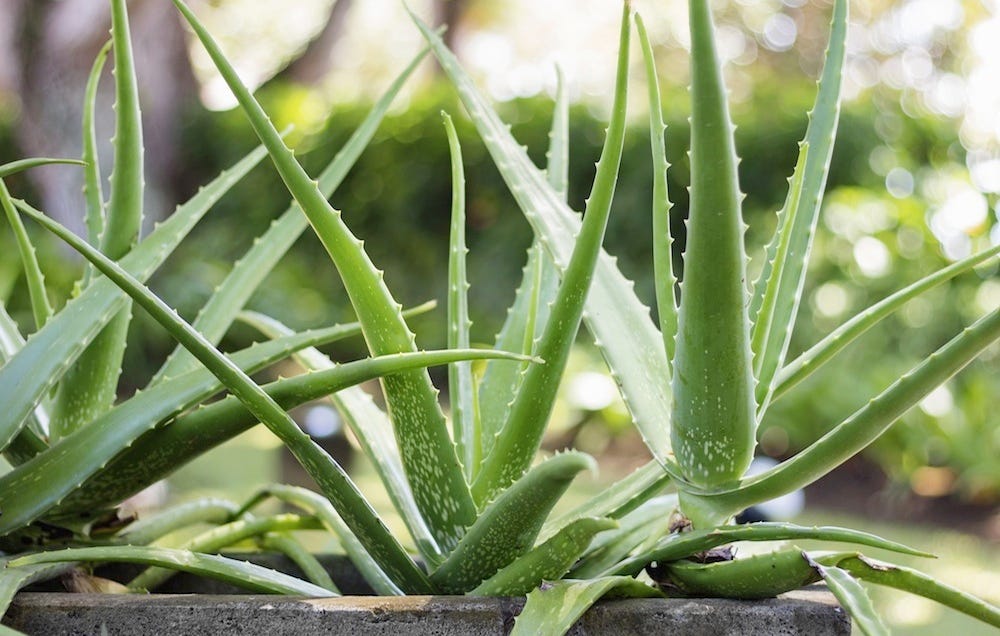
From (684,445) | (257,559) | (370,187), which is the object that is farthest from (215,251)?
(684,445)

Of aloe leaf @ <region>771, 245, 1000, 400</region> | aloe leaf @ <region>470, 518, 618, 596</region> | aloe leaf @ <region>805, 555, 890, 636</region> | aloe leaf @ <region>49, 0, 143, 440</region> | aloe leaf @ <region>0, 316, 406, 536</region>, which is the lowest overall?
aloe leaf @ <region>805, 555, 890, 636</region>

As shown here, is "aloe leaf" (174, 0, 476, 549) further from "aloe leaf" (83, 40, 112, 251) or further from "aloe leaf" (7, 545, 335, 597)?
"aloe leaf" (83, 40, 112, 251)

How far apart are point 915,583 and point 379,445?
41cm

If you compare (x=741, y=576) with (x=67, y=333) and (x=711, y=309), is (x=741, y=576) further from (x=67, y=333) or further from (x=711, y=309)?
(x=67, y=333)

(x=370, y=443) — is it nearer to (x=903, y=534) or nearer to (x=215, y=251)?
(x=903, y=534)

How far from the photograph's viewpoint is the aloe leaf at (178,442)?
25.3 inches

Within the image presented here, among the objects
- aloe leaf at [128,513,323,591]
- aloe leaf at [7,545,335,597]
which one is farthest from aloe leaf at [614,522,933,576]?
aloe leaf at [128,513,323,591]

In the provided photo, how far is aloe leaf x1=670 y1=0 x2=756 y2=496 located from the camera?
504 mm

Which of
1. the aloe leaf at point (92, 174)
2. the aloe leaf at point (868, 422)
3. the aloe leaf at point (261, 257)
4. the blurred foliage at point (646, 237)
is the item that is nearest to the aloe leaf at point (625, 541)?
the aloe leaf at point (868, 422)

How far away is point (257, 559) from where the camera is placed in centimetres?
88

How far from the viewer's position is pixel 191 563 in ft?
2.11

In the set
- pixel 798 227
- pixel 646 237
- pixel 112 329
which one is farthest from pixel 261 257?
pixel 646 237

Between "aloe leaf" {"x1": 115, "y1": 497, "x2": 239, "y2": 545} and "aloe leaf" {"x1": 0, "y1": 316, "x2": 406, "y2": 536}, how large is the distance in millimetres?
162

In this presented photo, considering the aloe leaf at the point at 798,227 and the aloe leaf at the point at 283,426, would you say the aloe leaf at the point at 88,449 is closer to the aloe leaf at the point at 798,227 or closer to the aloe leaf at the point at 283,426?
the aloe leaf at the point at 283,426
